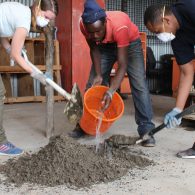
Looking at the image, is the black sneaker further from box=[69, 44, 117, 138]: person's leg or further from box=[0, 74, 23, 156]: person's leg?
box=[0, 74, 23, 156]: person's leg

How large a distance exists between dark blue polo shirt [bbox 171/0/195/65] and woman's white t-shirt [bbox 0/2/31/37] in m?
1.12

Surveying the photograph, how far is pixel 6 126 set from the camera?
482cm

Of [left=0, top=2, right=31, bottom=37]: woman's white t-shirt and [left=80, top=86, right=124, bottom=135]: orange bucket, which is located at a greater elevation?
[left=0, top=2, right=31, bottom=37]: woman's white t-shirt

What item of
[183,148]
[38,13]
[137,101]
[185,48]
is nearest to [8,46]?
[38,13]

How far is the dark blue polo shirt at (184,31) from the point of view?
9.00 ft

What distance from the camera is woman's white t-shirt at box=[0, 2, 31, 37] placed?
297 centimetres

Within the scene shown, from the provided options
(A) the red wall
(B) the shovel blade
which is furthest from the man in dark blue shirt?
(A) the red wall

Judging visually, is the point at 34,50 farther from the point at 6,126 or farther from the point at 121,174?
the point at 121,174

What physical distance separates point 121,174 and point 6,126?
2291mm

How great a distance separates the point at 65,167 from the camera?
9.46ft

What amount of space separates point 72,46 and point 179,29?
4211 mm

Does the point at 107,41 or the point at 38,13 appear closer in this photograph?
the point at 38,13

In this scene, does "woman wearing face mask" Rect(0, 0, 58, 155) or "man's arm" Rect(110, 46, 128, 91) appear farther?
"man's arm" Rect(110, 46, 128, 91)

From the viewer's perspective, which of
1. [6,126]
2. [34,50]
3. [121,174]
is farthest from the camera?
[34,50]
